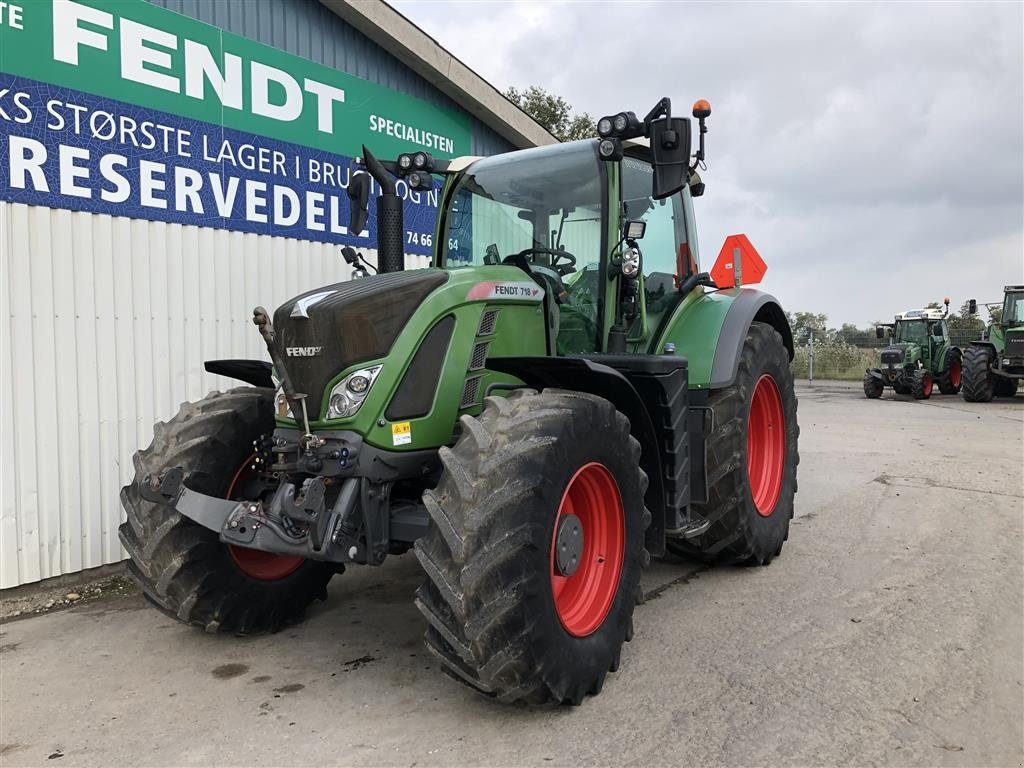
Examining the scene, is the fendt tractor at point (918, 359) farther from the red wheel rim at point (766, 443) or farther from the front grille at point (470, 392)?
the front grille at point (470, 392)

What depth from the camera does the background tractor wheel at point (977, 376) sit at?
17344 millimetres

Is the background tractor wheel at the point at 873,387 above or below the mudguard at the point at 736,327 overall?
below

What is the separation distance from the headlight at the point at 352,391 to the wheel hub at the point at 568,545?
96 centimetres

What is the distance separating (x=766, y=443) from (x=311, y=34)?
16.2ft

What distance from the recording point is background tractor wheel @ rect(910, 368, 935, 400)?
18141mm

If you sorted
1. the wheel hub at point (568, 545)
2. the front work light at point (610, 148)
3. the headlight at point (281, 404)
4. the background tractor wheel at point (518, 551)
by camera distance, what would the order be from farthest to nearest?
the front work light at point (610, 148) → the headlight at point (281, 404) → the wheel hub at point (568, 545) → the background tractor wheel at point (518, 551)

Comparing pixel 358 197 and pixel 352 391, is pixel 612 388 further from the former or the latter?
pixel 358 197

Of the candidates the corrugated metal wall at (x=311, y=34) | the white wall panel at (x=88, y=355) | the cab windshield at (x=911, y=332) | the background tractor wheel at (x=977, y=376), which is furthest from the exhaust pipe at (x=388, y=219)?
the cab windshield at (x=911, y=332)

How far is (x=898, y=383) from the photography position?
60.8 feet

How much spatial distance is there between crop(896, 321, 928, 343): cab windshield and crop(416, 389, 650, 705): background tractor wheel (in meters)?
19.0

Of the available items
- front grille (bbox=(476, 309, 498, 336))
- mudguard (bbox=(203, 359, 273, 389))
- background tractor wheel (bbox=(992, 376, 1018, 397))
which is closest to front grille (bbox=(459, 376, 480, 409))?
front grille (bbox=(476, 309, 498, 336))

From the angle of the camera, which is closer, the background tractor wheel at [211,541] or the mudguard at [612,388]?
the mudguard at [612,388]

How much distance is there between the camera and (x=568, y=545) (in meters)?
3.21

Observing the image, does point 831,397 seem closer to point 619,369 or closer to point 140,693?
point 619,369
